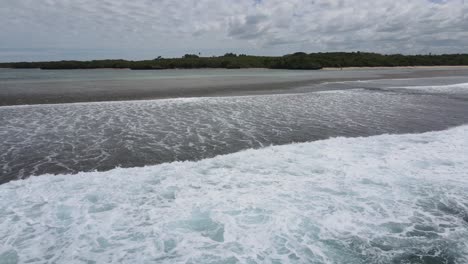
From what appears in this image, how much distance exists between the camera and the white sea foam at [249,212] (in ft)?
19.4

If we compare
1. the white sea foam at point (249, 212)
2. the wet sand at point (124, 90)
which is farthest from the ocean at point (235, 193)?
the wet sand at point (124, 90)

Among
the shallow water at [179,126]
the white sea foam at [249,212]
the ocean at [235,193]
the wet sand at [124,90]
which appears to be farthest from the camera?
the wet sand at [124,90]

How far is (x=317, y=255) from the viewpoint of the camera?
586cm

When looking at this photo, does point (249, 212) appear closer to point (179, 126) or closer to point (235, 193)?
point (235, 193)

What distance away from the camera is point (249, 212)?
24.1 ft

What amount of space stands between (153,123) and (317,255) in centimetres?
1288

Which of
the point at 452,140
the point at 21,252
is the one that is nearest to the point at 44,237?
the point at 21,252

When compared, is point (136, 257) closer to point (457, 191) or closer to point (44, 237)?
point (44, 237)

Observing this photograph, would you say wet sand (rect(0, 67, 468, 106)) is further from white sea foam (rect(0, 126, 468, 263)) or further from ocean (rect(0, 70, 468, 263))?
white sea foam (rect(0, 126, 468, 263))

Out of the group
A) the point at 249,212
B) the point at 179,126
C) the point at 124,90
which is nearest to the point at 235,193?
the point at 249,212

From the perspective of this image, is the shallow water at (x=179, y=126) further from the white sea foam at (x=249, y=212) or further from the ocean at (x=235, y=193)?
the white sea foam at (x=249, y=212)

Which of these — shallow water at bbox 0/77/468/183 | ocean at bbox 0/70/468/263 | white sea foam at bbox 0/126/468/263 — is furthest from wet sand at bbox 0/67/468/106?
white sea foam at bbox 0/126/468/263

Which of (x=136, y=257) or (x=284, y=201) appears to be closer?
(x=136, y=257)

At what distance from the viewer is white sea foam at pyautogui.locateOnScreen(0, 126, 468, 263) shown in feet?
19.4
